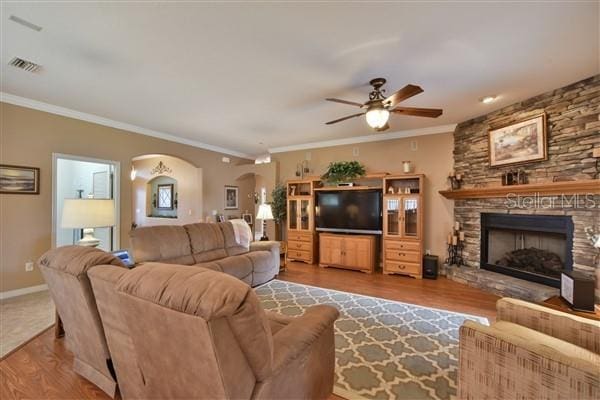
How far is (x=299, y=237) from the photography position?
6008mm

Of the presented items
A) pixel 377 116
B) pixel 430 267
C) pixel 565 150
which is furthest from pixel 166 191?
pixel 565 150

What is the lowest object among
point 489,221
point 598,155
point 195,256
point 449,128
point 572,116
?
point 195,256

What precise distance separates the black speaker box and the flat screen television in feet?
3.16

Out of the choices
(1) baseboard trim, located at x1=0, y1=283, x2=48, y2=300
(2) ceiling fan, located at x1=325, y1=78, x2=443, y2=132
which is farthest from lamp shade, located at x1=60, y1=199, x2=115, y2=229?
(2) ceiling fan, located at x1=325, y1=78, x2=443, y2=132

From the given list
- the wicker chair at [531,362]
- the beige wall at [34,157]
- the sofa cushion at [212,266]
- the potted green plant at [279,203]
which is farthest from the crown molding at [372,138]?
the wicker chair at [531,362]

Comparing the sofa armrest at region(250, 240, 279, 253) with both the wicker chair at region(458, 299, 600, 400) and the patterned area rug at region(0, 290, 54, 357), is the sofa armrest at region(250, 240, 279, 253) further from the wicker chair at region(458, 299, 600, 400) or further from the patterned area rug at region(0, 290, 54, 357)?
the wicker chair at region(458, 299, 600, 400)

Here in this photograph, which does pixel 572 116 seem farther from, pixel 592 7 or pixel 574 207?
pixel 592 7

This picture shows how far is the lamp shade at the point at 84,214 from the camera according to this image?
266 centimetres

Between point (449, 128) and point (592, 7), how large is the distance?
118 inches

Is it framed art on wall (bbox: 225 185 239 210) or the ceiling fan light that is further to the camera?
framed art on wall (bbox: 225 185 239 210)

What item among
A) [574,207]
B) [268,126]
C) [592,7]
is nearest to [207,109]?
[268,126]

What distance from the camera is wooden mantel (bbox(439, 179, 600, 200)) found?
287 cm

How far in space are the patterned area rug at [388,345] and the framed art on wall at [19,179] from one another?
363cm

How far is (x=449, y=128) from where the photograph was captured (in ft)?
15.9
